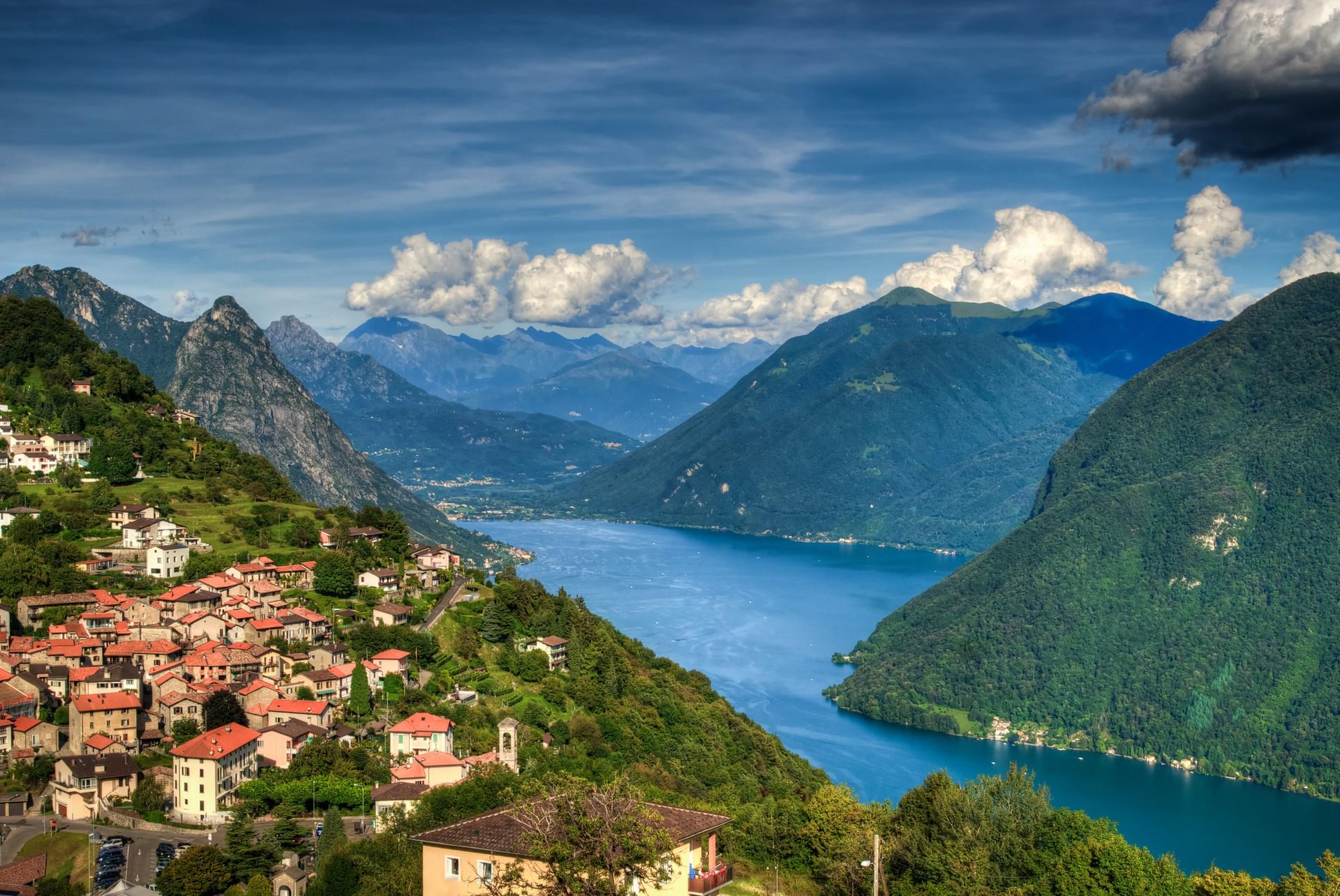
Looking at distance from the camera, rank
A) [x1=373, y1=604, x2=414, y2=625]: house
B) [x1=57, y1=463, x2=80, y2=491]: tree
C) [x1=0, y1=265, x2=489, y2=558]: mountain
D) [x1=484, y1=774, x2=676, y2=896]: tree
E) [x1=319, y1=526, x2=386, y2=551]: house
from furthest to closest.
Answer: [x1=0, y1=265, x2=489, y2=558]: mountain
[x1=57, y1=463, x2=80, y2=491]: tree
[x1=319, y1=526, x2=386, y2=551]: house
[x1=373, y1=604, x2=414, y2=625]: house
[x1=484, y1=774, x2=676, y2=896]: tree

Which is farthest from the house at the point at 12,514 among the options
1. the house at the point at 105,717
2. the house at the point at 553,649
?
the house at the point at 553,649

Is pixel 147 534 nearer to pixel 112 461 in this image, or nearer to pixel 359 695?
pixel 112 461

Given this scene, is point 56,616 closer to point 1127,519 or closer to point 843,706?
point 843,706

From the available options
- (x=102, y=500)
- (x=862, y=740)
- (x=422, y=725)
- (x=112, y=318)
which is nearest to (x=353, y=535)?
(x=102, y=500)

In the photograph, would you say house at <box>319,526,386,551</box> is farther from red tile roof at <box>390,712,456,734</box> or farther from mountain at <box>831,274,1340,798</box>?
mountain at <box>831,274,1340,798</box>

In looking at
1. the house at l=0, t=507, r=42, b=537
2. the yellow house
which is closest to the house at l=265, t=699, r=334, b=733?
the house at l=0, t=507, r=42, b=537

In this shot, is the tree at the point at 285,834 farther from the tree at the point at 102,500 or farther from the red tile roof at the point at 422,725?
the tree at the point at 102,500
